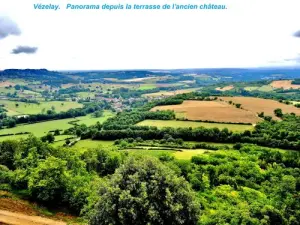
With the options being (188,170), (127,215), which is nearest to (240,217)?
(127,215)

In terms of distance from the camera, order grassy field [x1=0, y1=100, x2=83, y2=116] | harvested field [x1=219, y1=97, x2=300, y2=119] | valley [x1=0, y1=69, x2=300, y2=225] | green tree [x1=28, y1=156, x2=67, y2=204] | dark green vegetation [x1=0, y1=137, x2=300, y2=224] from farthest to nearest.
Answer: grassy field [x1=0, y1=100, x2=83, y2=116], harvested field [x1=219, y1=97, x2=300, y2=119], green tree [x1=28, y1=156, x2=67, y2=204], valley [x1=0, y1=69, x2=300, y2=225], dark green vegetation [x1=0, y1=137, x2=300, y2=224]

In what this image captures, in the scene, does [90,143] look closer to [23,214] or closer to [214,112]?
[214,112]

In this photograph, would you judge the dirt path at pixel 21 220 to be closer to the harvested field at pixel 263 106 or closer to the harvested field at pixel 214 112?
the harvested field at pixel 214 112

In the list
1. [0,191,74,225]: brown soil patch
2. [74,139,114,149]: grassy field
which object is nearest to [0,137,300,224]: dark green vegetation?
[0,191,74,225]: brown soil patch

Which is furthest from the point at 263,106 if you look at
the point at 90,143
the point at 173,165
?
the point at 173,165

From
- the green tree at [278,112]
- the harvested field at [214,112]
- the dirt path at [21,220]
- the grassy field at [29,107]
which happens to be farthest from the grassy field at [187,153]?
the grassy field at [29,107]

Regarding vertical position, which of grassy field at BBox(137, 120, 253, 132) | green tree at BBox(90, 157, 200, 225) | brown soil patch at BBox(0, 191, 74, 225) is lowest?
grassy field at BBox(137, 120, 253, 132)

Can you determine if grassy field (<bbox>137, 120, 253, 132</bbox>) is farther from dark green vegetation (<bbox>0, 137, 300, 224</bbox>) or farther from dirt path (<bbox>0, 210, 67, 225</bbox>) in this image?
dirt path (<bbox>0, 210, 67, 225</bbox>)

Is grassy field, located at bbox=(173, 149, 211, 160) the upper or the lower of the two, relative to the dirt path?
lower
